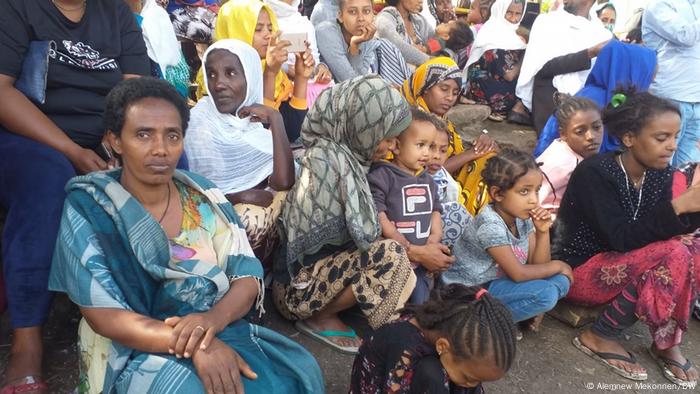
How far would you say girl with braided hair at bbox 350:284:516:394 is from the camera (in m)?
1.81

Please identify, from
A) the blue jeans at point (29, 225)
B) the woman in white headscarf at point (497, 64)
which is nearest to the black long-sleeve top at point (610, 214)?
the blue jeans at point (29, 225)

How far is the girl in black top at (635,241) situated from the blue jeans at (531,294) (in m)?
0.35

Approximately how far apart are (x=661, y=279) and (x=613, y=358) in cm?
49

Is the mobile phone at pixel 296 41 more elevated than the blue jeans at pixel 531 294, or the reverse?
the mobile phone at pixel 296 41

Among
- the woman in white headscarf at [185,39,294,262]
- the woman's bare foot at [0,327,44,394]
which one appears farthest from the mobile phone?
the woman's bare foot at [0,327,44,394]

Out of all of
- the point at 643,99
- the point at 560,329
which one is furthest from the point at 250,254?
the point at 643,99

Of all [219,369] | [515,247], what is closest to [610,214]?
[515,247]

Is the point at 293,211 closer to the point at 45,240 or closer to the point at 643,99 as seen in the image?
the point at 45,240

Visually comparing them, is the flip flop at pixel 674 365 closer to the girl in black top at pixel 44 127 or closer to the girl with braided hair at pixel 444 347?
the girl with braided hair at pixel 444 347

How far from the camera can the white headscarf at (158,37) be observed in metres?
3.67

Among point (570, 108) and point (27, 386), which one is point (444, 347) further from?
point (570, 108)

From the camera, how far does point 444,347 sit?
6.14ft

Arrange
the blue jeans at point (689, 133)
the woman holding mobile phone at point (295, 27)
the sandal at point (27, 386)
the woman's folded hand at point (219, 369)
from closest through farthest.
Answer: the woman's folded hand at point (219, 369) < the sandal at point (27, 386) < the woman holding mobile phone at point (295, 27) < the blue jeans at point (689, 133)

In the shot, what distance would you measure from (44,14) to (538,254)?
2609 mm
